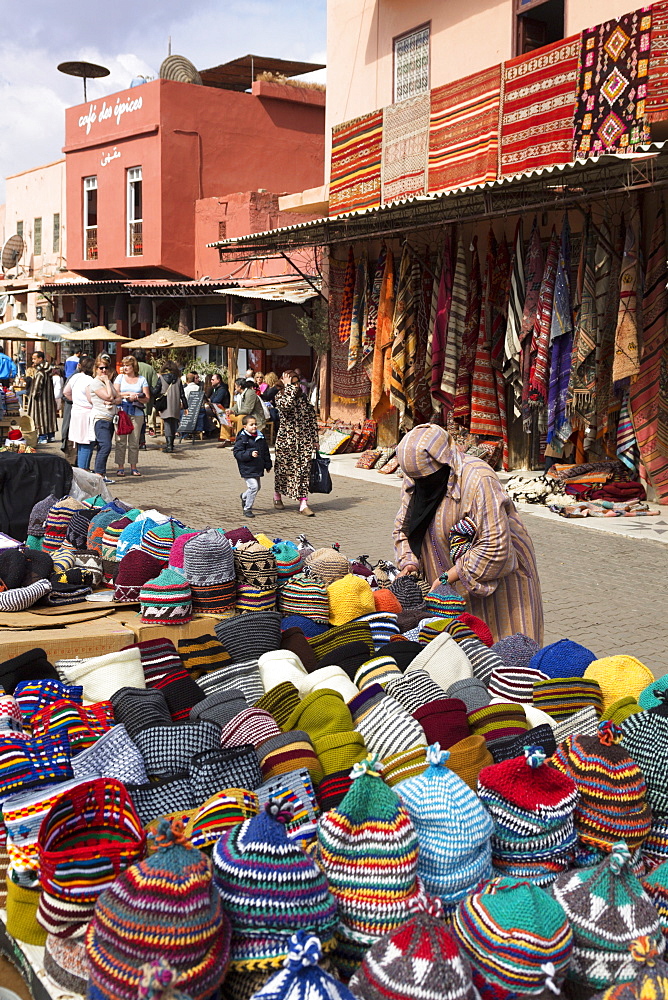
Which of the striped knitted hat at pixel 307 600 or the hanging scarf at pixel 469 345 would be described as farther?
the hanging scarf at pixel 469 345

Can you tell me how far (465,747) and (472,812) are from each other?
342 millimetres

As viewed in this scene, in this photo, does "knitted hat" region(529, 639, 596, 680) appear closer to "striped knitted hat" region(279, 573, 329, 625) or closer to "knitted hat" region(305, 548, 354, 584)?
Answer: "striped knitted hat" region(279, 573, 329, 625)

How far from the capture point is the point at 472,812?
1679 mm

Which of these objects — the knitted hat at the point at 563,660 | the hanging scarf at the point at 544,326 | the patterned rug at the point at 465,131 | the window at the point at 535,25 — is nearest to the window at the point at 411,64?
the patterned rug at the point at 465,131

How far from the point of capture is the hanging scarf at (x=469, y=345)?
12555 millimetres

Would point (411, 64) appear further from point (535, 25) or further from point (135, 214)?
point (135, 214)

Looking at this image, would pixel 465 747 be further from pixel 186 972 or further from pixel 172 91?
pixel 172 91

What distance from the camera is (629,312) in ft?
32.8

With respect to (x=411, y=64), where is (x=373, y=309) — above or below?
below

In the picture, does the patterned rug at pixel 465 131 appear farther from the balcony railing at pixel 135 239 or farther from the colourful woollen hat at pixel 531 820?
the balcony railing at pixel 135 239

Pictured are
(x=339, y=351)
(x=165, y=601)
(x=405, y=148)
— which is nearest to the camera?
→ (x=165, y=601)

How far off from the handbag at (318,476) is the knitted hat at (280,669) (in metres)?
8.08

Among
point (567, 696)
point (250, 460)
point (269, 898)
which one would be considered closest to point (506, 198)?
point (250, 460)

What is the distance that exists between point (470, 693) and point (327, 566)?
4.14 feet
